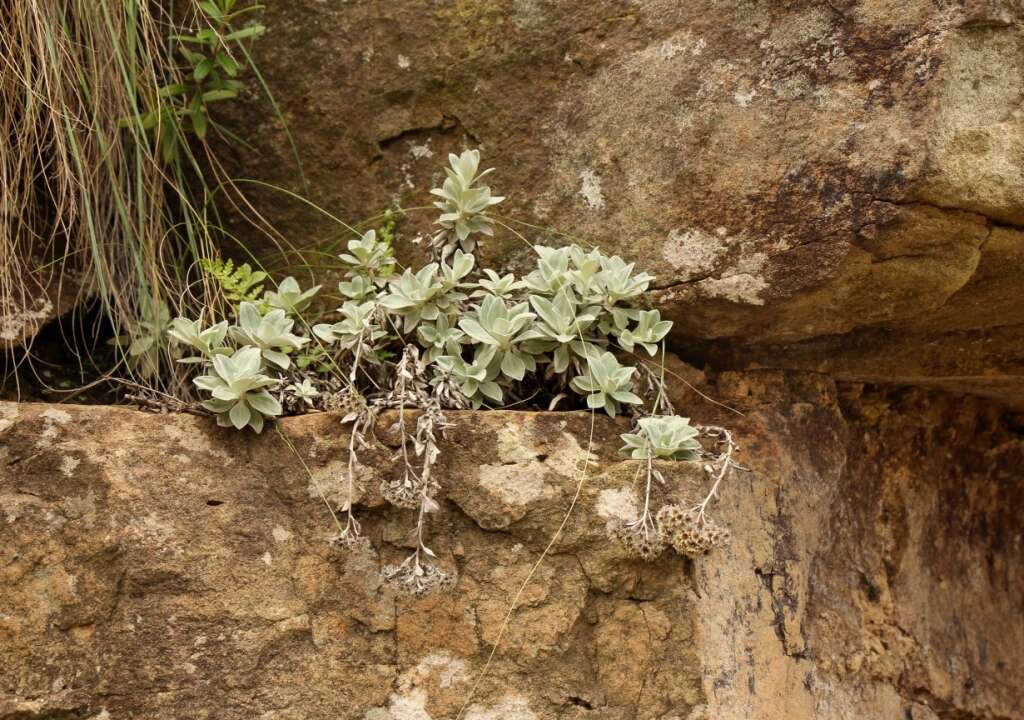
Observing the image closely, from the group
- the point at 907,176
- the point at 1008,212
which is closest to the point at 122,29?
the point at 907,176

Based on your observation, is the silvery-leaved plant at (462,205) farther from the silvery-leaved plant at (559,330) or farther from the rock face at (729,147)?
the silvery-leaved plant at (559,330)

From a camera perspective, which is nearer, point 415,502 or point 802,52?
point 415,502

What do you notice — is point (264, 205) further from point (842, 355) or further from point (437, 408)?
point (842, 355)

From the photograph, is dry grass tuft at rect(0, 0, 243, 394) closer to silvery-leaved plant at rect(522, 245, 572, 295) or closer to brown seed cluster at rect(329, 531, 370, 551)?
brown seed cluster at rect(329, 531, 370, 551)

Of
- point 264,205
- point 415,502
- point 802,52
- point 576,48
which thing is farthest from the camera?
point 264,205

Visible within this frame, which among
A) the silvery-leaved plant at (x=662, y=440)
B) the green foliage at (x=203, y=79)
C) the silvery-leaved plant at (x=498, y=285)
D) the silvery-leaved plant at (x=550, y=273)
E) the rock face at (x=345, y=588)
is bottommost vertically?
the rock face at (x=345, y=588)

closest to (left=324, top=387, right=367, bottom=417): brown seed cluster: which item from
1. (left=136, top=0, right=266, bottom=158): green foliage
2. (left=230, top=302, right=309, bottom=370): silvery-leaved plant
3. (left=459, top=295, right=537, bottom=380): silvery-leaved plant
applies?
(left=230, top=302, right=309, bottom=370): silvery-leaved plant

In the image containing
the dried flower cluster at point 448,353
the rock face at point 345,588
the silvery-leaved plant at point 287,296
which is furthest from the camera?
the silvery-leaved plant at point 287,296

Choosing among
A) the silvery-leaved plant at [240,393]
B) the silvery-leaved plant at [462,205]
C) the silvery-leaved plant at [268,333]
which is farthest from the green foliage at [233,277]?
the silvery-leaved plant at [462,205]
